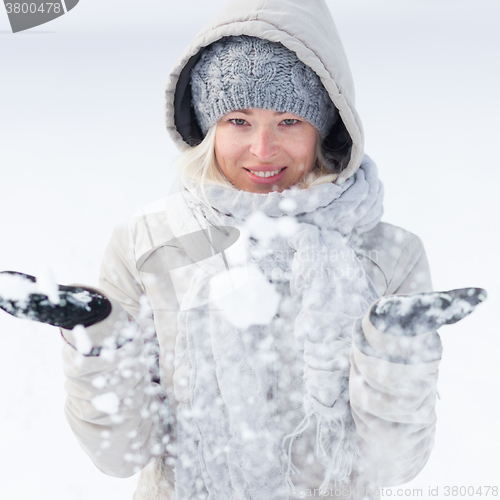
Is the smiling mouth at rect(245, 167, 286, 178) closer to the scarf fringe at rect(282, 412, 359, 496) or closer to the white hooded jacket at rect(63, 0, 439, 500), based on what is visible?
the white hooded jacket at rect(63, 0, 439, 500)

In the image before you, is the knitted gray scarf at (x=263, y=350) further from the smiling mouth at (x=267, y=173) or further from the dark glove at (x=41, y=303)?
the dark glove at (x=41, y=303)

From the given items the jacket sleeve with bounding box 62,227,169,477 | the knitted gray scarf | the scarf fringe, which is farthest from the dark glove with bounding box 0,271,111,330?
the scarf fringe

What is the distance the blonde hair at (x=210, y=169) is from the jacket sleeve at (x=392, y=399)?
42 cm

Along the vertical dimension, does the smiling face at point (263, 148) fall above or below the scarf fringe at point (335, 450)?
above

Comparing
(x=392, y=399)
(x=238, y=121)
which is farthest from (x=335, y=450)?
(x=238, y=121)

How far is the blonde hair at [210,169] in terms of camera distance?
1.17 m

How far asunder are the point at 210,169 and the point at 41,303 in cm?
51

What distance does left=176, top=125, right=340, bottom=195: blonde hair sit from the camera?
1.17m

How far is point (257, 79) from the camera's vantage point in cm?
107

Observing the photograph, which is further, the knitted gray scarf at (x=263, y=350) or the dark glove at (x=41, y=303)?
the knitted gray scarf at (x=263, y=350)

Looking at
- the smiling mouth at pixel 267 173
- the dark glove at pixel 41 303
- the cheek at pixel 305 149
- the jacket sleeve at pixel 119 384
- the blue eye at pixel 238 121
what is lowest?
the jacket sleeve at pixel 119 384

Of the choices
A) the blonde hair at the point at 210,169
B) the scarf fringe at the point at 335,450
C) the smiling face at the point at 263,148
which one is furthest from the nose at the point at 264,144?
the scarf fringe at the point at 335,450

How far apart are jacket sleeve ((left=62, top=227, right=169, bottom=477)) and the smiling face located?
1.06ft

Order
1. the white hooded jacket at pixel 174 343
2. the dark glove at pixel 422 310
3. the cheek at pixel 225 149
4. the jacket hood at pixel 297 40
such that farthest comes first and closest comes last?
the cheek at pixel 225 149
the jacket hood at pixel 297 40
the white hooded jacket at pixel 174 343
the dark glove at pixel 422 310
